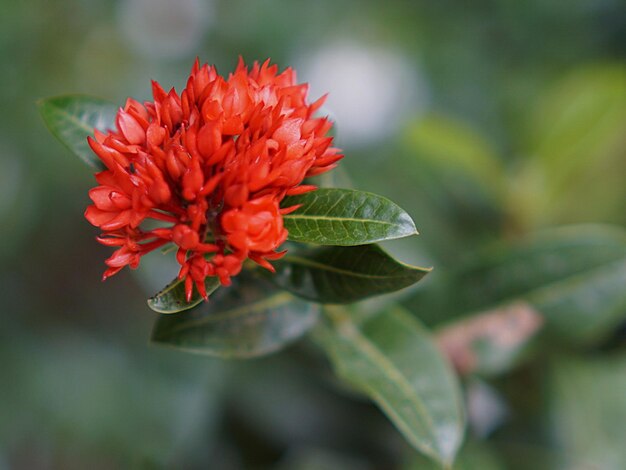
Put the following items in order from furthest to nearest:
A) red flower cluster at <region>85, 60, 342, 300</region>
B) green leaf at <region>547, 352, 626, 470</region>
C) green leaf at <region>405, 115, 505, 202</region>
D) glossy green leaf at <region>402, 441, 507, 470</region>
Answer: green leaf at <region>405, 115, 505, 202</region> < green leaf at <region>547, 352, 626, 470</region> < glossy green leaf at <region>402, 441, 507, 470</region> < red flower cluster at <region>85, 60, 342, 300</region>

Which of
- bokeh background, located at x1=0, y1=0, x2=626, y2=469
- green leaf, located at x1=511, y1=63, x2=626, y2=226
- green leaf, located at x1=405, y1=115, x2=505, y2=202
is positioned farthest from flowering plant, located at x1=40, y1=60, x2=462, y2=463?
green leaf, located at x1=511, y1=63, x2=626, y2=226

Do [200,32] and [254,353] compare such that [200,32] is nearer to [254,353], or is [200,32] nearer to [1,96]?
[1,96]

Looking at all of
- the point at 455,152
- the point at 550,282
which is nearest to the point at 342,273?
the point at 550,282

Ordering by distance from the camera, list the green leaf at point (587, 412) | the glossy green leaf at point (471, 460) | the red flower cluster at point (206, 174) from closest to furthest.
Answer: the red flower cluster at point (206, 174)
the glossy green leaf at point (471, 460)
the green leaf at point (587, 412)

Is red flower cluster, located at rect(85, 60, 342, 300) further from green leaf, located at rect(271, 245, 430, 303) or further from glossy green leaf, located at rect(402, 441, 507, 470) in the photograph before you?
Result: glossy green leaf, located at rect(402, 441, 507, 470)

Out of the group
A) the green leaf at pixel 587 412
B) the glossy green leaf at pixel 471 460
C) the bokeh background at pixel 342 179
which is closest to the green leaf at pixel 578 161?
the bokeh background at pixel 342 179

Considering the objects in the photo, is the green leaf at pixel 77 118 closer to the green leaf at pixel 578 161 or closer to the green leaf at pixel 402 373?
the green leaf at pixel 402 373

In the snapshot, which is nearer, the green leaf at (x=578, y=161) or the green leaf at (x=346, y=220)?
the green leaf at (x=346, y=220)

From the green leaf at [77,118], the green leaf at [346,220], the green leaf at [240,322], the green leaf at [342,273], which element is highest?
the green leaf at [77,118]
